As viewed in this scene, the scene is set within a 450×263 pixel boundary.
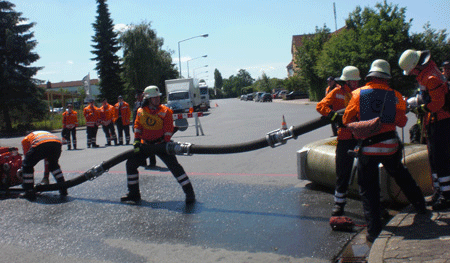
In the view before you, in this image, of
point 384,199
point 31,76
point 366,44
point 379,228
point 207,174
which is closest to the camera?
point 379,228

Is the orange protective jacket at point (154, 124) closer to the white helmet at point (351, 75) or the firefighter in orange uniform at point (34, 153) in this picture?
the firefighter in orange uniform at point (34, 153)

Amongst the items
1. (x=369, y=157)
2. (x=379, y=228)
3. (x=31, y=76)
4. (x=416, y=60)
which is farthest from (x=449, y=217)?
(x=31, y=76)

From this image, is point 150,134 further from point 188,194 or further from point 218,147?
point 218,147

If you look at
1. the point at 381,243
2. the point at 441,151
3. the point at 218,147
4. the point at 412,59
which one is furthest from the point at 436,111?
the point at 218,147

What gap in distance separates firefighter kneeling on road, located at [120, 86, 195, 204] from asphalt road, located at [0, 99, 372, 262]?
0.40m

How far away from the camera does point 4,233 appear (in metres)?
5.40

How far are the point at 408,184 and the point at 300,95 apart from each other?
207 feet

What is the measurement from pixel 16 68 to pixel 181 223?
31046 millimetres

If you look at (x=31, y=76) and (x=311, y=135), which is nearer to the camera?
(x=311, y=135)

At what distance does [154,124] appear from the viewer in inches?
255

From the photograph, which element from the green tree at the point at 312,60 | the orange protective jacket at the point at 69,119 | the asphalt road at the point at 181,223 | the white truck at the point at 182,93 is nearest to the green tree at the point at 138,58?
the white truck at the point at 182,93

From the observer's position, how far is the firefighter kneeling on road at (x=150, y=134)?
6.42 m

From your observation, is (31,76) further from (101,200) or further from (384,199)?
(384,199)

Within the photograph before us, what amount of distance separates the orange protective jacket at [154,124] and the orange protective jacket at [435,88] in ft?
11.4
